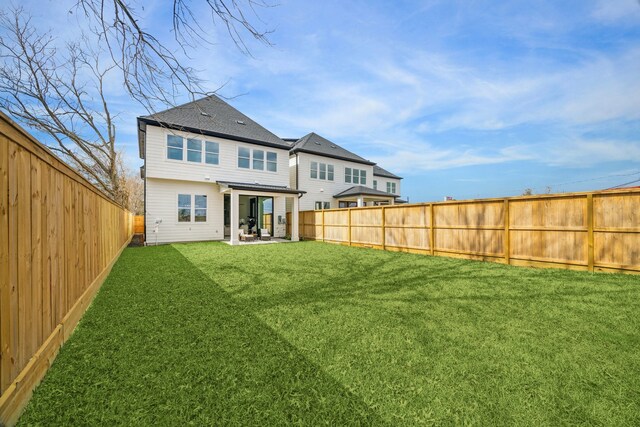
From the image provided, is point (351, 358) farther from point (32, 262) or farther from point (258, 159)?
point (258, 159)

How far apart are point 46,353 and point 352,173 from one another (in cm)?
2148

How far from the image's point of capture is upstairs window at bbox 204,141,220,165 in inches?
577

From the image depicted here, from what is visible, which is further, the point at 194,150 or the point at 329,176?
the point at 329,176

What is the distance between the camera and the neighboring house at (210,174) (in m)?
13.4

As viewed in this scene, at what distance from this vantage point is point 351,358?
2459 mm

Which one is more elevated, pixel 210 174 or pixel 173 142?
pixel 173 142

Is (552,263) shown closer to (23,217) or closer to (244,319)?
(244,319)

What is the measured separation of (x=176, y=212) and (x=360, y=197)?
12.2 meters

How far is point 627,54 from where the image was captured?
10648 mm

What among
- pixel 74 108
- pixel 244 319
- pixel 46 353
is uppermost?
pixel 74 108

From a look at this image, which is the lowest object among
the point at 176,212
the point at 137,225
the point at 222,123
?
the point at 137,225

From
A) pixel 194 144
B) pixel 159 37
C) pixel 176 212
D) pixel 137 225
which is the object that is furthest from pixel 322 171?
pixel 159 37

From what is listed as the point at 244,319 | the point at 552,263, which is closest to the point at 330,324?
the point at 244,319

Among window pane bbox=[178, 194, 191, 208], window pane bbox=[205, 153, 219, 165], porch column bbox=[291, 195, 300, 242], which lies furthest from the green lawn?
window pane bbox=[205, 153, 219, 165]
